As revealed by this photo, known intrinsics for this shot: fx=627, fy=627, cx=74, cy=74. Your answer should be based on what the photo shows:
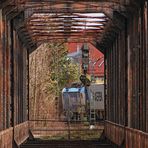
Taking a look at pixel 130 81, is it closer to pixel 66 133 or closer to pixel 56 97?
pixel 66 133

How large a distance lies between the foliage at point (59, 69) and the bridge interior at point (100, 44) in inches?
1003

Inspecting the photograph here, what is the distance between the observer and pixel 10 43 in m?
25.2

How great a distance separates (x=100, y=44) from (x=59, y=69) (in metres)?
29.8

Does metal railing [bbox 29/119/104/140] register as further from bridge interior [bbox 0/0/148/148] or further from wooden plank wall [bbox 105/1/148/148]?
wooden plank wall [bbox 105/1/148/148]

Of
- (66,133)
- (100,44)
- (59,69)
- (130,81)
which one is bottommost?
(66,133)

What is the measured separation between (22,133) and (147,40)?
541 inches

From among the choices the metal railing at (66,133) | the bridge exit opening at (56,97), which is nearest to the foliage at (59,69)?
the bridge exit opening at (56,97)

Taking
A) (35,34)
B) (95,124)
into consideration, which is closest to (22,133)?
(35,34)

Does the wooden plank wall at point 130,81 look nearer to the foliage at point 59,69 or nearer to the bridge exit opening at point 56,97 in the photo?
the bridge exit opening at point 56,97

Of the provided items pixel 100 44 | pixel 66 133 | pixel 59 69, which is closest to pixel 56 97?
pixel 59 69

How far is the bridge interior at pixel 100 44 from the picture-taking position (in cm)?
2078

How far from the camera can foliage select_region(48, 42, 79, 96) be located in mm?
60534

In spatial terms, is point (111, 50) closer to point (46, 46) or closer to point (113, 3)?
point (113, 3)

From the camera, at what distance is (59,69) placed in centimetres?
6450
